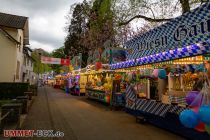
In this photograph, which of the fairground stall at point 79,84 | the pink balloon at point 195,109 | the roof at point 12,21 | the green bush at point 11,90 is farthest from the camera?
the fairground stall at point 79,84

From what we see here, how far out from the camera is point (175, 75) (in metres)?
9.13

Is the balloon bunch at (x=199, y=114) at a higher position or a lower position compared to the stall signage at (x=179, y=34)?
lower

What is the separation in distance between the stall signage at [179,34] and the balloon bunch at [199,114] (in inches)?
97.9

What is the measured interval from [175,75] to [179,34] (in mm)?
2007

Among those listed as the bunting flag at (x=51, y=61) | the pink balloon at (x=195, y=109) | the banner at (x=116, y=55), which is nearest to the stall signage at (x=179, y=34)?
the pink balloon at (x=195, y=109)

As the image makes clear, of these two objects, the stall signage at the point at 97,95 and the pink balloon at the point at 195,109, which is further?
the stall signage at the point at 97,95

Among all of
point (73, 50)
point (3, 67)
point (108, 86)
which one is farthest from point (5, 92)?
point (73, 50)

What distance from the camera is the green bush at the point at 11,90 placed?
704 inches

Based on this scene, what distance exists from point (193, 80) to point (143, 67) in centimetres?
302

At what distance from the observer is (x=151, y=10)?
16422mm

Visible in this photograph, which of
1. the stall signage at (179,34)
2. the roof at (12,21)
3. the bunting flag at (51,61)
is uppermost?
the roof at (12,21)

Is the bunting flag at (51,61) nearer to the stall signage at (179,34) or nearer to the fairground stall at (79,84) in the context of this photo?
the fairground stall at (79,84)

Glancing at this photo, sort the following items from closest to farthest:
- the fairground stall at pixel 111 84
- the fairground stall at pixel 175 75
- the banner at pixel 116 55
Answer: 1. the fairground stall at pixel 175 75
2. the fairground stall at pixel 111 84
3. the banner at pixel 116 55

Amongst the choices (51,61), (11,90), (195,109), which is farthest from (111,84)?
(51,61)
